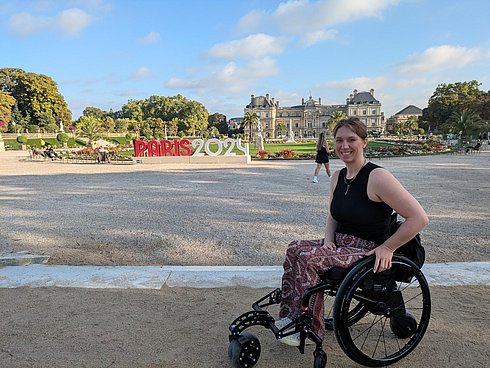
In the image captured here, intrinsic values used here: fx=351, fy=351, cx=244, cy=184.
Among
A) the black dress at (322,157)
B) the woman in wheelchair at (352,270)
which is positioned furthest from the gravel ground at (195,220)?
Result: the woman in wheelchair at (352,270)

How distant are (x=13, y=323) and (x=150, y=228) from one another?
3.14m

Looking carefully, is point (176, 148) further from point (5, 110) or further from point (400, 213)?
point (5, 110)

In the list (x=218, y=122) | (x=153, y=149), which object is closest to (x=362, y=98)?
(x=218, y=122)

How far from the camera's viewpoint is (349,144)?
90.2 inches

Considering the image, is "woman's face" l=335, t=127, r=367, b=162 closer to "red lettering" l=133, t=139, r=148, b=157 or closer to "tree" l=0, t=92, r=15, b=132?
"red lettering" l=133, t=139, r=148, b=157

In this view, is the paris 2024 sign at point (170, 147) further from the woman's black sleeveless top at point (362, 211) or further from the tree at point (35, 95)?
the tree at point (35, 95)

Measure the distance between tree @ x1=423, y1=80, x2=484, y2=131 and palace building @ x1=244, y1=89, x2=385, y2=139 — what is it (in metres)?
39.9

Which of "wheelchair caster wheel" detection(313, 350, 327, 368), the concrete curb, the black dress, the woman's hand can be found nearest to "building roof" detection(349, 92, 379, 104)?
the black dress

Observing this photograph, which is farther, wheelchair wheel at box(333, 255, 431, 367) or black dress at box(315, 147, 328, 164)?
black dress at box(315, 147, 328, 164)

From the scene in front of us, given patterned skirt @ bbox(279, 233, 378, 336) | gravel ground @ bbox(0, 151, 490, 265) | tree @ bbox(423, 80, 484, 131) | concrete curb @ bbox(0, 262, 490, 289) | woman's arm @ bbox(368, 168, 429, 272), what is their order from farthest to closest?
tree @ bbox(423, 80, 484, 131)
gravel ground @ bbox(0, 151, 490, 265)
concrete curb @ bbox(0, 262, 490, 289)
patterned skirt @ bbox(279, 233, 378, 336)
woman's arm @ bbox(368, 168, 429, 272)

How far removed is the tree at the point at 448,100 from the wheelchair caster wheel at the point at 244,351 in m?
66.1

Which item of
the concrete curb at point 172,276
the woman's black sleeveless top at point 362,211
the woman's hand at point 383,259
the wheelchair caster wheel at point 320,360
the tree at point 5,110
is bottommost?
the concrete curb at point 172,276

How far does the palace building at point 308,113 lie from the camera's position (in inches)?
4348

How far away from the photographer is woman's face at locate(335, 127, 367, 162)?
7.50 feet
